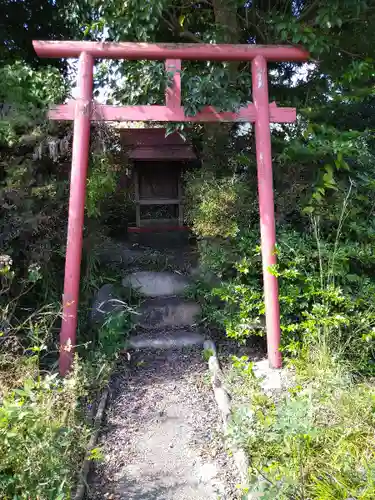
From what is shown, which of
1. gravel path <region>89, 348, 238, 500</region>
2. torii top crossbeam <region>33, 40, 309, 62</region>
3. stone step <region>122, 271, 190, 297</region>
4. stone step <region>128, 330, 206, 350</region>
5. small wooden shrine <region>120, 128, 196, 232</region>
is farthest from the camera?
small wooden shrine <region>120, 128, 196, 232</region>

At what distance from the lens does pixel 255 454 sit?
2.48 meters

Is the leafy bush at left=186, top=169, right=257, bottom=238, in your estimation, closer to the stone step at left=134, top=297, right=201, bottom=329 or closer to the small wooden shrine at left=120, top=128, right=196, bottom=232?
the stone step at left=134, top=297, right=201, bottom=329

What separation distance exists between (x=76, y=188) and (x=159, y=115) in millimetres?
1047

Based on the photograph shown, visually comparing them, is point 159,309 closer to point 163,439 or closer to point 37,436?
point 163,439

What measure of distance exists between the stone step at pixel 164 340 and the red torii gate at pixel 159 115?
0.89 metres

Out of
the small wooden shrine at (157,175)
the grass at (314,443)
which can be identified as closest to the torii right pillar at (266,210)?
the grass at (314,443)

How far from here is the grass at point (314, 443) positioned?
2039 millimetres

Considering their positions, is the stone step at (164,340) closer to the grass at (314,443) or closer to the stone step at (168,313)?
the stone step at (168,313)

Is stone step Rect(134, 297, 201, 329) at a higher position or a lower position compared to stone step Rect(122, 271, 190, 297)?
lower

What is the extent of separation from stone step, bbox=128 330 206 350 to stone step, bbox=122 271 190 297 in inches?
27.7

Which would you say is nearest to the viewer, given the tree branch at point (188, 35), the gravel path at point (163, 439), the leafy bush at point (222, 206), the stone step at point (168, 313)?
the gravel path at point (163, 439)

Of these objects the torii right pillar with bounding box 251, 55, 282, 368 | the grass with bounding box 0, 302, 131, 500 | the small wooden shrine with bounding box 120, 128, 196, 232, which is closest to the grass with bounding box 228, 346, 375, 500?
the torii right pillar with bounding box 251, 55, 282, 368

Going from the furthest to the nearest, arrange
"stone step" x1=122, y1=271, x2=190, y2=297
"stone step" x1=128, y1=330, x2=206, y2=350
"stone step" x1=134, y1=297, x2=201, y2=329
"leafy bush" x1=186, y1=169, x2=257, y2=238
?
1. "stone step" x1=122, y1=271, x2=190, y2=297
2. "stone step" x1=134, y1=297, x2=201, y2=329
3. "stone step" x1=128, y1=330, x2=206, y2=350
4. "leafy bush" x1=186, y1=169, x2=257, y2=238

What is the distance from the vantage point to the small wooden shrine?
659 cm
